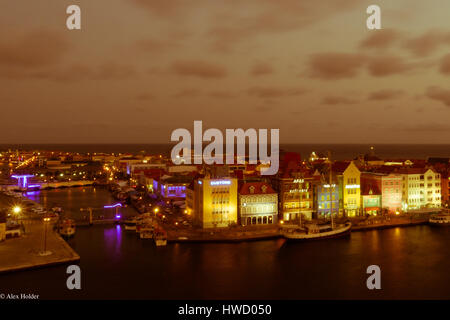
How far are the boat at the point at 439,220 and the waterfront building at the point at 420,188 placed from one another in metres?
2.78

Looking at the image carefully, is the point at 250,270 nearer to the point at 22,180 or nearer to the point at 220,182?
the point at 220,182

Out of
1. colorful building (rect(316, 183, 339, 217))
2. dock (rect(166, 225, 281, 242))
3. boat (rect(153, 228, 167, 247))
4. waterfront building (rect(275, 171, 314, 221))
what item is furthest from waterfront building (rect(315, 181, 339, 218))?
boat (rect(153, 228, 167, 247))

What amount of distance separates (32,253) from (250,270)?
35.7 ft

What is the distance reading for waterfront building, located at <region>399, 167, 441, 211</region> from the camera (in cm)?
3281

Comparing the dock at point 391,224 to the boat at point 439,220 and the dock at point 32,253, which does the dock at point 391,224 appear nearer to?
the boat at point 439,220

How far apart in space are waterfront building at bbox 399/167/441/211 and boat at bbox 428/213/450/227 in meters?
2.78

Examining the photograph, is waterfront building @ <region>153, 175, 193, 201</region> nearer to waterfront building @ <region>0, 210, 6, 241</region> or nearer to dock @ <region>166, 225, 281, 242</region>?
dock @ <region>166, 225, 281, 242</region>

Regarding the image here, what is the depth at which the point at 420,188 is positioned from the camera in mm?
33375

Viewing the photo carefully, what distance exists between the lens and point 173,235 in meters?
25.2
